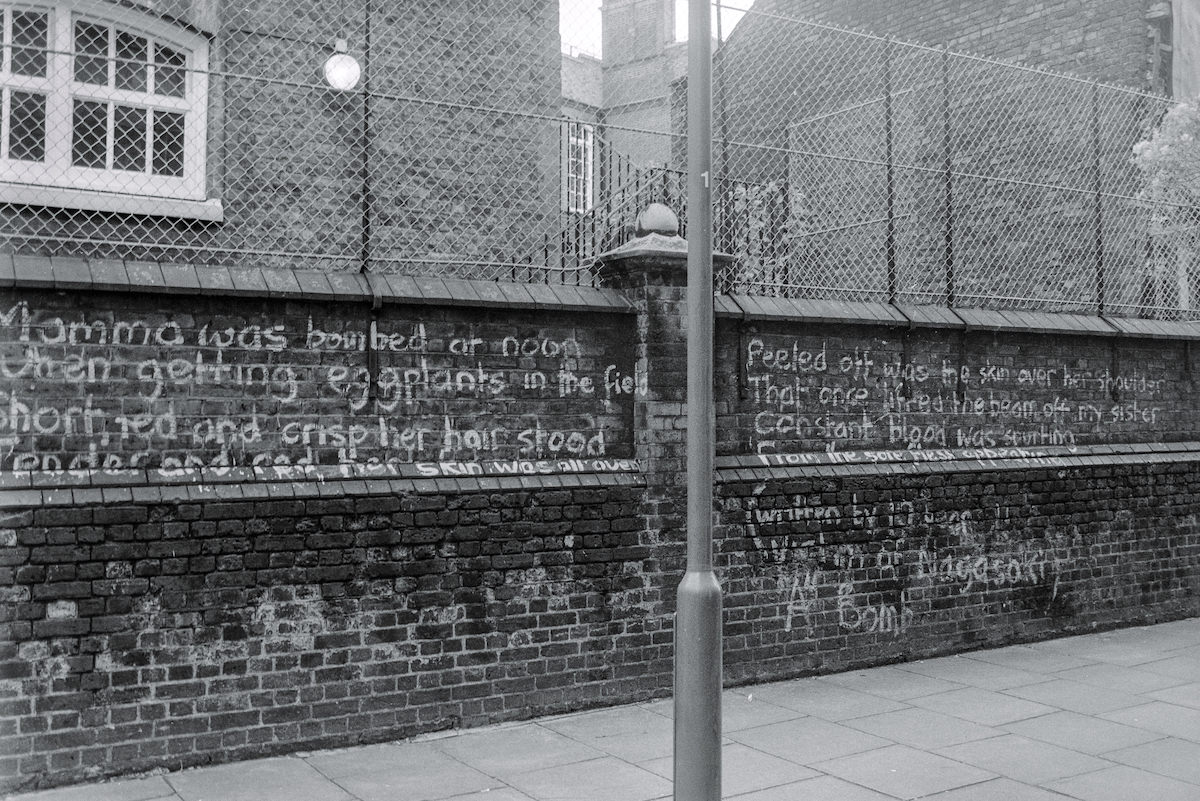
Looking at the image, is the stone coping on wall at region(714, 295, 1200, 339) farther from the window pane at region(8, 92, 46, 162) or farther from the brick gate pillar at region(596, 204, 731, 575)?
the window pane at region(8, 92, 46, 162)

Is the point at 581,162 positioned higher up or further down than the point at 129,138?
further down

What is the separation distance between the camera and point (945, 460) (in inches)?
320

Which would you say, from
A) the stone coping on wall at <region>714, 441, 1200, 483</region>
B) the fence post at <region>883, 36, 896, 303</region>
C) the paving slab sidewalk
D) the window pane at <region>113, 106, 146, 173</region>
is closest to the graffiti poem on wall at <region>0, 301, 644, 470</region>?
the stone coping on wall at <region>714, 441, 1200, 483</region>

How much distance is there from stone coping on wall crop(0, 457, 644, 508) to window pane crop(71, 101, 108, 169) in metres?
4.07

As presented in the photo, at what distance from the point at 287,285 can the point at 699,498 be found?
8.98 ft

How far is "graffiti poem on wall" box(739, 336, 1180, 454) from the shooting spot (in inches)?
291

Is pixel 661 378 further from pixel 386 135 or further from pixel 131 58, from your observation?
pixel 131 58

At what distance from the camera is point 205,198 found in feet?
28.2

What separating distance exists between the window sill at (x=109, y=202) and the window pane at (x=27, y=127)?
575 mm

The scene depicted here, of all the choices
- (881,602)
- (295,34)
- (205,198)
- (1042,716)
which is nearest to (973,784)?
(1042,716)

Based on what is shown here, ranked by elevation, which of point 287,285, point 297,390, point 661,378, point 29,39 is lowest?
point 297,390

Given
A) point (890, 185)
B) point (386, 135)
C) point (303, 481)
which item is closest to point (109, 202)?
point (386, 135)

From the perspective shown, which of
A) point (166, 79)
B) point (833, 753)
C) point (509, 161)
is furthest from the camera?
point (509, 161)

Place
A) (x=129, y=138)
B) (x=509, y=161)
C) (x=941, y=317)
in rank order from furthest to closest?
(x=509, y=161) < (x=129, y=138) < (x=941, y=317)
